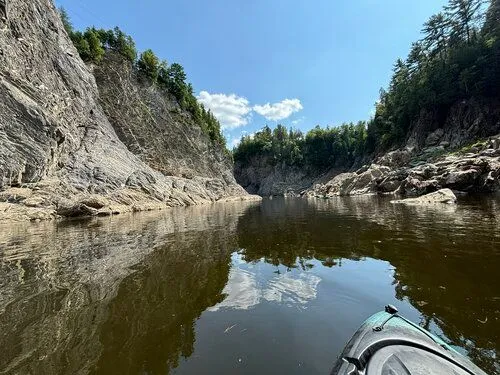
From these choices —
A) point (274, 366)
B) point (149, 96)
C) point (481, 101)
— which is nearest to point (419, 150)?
point (481, 101)

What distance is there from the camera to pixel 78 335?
4621 millimetres

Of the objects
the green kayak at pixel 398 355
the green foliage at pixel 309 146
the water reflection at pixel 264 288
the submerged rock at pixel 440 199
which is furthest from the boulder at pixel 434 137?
the green kayak at pixel 398 355

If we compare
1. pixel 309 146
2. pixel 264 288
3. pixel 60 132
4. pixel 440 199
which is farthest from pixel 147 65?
pixel 309 146

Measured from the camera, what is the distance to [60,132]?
2631 cm

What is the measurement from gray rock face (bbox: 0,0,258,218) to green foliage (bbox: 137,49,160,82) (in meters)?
5.37

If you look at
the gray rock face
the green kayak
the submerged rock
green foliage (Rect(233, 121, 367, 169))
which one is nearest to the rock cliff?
the submerged rock

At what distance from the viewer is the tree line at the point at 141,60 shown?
45.9 meters

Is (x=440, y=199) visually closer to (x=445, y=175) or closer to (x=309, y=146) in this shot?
(x=445, y=175)

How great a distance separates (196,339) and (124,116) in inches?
1858

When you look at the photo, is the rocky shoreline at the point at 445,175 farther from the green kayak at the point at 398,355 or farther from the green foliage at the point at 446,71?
the green kayak at the point at 398,355

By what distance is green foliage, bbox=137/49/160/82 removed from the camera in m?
54.8

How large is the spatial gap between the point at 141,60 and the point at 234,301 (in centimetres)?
5779

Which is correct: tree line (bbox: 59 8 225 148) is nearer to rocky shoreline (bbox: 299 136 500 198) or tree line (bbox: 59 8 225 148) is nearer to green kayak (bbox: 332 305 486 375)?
rocky shoreline (bbox: 299 136 500 198)

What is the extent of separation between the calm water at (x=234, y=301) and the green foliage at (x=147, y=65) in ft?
162
